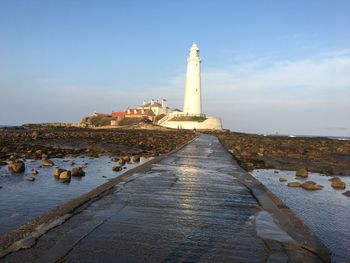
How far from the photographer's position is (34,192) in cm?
939

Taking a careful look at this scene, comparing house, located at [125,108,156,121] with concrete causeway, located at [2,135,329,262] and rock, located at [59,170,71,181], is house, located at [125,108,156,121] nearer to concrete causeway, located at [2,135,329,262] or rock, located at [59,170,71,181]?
rock, located at [59,170,71,181]

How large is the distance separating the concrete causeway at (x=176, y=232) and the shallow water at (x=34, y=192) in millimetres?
1339

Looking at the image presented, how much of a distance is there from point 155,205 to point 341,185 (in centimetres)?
820

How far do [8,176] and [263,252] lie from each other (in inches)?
374

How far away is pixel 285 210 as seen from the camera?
7035mm

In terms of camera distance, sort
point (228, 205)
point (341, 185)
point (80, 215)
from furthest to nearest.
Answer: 1. point (341, 185)
2. point (228, 205)
3. point (80, 215)

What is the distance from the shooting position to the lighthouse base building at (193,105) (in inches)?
2992

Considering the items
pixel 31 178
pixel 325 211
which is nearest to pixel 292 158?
pixel 325 211

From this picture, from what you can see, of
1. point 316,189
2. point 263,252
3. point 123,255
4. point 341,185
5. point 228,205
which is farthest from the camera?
point 341,185

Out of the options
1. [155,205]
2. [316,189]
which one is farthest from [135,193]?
[316,189]

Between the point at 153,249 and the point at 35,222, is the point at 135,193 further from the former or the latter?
the point at 153,249

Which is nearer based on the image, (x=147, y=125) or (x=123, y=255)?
(x=123, y=255)

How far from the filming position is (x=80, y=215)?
616 centimetres

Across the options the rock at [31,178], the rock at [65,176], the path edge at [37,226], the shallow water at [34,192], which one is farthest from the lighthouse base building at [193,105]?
the path edge at [37,226]
